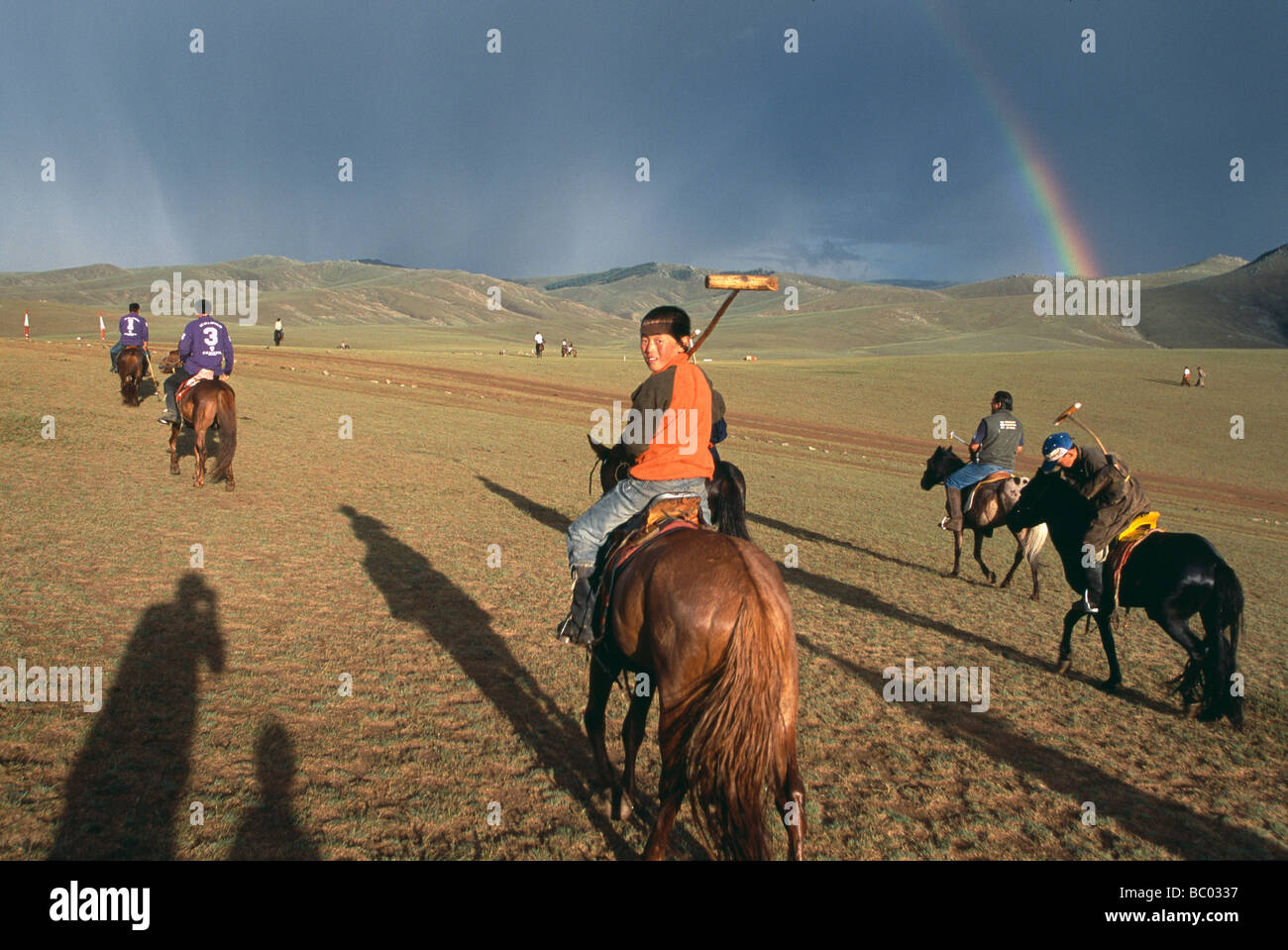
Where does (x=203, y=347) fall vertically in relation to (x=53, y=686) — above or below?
above

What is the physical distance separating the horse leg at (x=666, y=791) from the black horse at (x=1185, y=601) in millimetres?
5428

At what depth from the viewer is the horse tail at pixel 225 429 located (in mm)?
11938

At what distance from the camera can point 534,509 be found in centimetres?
1319

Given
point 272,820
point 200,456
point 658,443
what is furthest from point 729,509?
point 200,456

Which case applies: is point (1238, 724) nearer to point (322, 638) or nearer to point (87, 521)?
point (322, 638)

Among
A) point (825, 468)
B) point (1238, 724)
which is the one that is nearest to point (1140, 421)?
point (825, 468)

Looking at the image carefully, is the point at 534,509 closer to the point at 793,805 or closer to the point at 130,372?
the point at 793,805

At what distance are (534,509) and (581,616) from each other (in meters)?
8.40

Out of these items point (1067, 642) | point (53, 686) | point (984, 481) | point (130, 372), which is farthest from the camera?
point (130, 372)

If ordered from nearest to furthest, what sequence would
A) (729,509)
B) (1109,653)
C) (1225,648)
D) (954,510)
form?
(1225,648) < (729,509) < (1109,653) < (954,510)

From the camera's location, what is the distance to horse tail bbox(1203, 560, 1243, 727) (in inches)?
251

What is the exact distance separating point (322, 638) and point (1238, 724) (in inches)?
332

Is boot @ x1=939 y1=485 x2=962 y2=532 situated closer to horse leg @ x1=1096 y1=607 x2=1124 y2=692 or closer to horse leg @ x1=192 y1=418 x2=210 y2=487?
horse leg @ x1=1096 y1=607 x2=1124 y2=692
